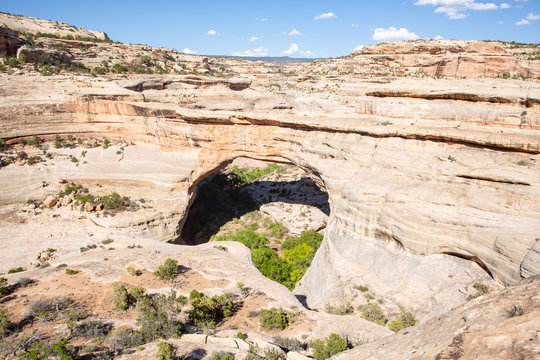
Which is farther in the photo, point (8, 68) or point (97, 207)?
point (8, 68)

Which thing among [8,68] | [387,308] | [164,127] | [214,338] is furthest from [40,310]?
[8,68]

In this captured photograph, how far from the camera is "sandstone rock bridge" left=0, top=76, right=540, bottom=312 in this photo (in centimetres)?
1210

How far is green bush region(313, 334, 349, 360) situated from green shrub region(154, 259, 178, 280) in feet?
22.5

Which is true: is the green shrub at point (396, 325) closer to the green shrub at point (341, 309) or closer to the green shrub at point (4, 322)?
the green shrub at point (341, 309)

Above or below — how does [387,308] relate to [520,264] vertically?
below

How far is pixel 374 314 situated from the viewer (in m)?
12.1

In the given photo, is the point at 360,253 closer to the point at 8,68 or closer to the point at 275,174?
the point at 275,174

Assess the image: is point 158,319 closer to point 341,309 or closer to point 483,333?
point 341,309

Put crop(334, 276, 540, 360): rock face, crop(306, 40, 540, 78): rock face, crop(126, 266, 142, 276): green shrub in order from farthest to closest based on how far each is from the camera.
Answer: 1. crop(306, 40, 540, 78): rock face
2. crop(126, 266, 142, 276): green shrub
3. crop(334, 276, 540, 360): rock face

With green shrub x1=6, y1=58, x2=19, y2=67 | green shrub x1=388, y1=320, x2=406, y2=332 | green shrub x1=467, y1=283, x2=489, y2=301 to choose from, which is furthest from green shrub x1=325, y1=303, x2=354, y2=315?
green shrub x1=6, y1=58, x2=19, y2=67

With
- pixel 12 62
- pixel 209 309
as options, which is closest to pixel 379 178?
pixel 209 309

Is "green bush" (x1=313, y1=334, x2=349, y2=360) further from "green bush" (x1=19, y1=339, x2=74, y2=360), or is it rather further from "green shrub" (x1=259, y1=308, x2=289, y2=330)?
"green bush" (x1=19, y1=339, x2=74, y2=360)

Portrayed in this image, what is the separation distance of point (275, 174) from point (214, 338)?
2396 cm

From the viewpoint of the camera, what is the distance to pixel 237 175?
32.8 meters
